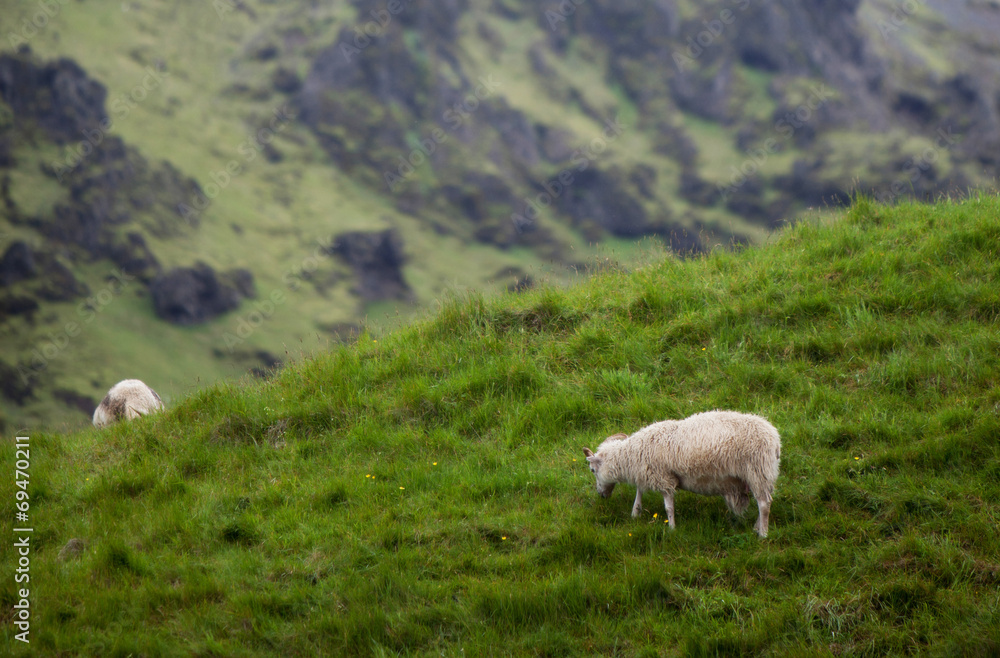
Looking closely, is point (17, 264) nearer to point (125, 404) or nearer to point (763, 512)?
point (125, 404)

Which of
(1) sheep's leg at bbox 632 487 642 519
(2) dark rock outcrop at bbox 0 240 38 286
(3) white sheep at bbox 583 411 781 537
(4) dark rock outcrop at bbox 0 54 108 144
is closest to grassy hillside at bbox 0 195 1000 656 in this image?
(1) sheep's leg at bbox 632 487 642 519

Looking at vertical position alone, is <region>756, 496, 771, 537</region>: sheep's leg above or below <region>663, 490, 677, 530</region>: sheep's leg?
below

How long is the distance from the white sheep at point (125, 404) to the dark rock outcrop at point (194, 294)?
561ft

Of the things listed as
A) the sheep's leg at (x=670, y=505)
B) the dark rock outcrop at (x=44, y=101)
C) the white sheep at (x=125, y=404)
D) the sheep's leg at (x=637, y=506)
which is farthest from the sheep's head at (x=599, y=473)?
the dark rock outcrop at (x=44, y=101)

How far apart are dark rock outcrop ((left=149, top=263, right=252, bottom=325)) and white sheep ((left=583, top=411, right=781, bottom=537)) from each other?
17881 cm

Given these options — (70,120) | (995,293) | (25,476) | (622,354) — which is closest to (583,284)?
(622,354)

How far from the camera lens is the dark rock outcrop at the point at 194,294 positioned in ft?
557

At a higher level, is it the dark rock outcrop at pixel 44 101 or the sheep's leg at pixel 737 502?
the dark rock outcrop at pixel 44 101

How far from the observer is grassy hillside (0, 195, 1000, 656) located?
20.6 ft

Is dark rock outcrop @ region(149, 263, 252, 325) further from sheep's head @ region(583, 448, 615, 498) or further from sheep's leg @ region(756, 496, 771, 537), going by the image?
sheep's leg @ region(756, 496, 771, 537)

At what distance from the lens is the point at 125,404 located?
1222 cm

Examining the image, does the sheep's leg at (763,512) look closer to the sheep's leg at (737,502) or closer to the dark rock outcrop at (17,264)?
the sheep's leg at (737,502)

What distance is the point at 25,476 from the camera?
9391 millimetres

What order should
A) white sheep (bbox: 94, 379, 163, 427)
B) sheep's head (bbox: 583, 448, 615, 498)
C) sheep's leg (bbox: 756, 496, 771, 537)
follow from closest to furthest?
1. sheep's leg (bbox: 756, 496, 771, 537)
2. sheep's head (bbox: 583, 448, 615, 498)
3. white sheep (bbox: 94, 379, 163, 427)
